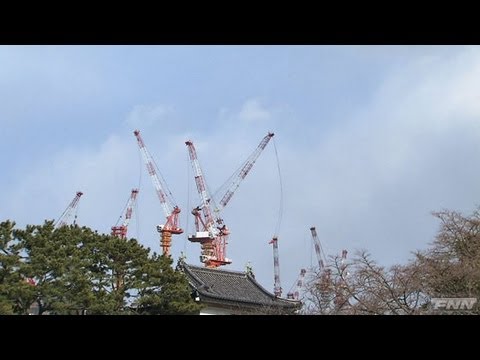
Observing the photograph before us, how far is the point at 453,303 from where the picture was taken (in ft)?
30.7

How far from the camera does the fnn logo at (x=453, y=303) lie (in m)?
9.04

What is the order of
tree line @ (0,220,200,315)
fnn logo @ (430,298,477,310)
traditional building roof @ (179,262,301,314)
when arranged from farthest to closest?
traditional building roof @ (179,262,301,314), tree line @ (0,220,200,315), fnn logo @ (430,298,477,310)

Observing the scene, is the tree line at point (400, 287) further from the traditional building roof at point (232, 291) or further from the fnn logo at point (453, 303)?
the traditional building roof at point (232, 291)

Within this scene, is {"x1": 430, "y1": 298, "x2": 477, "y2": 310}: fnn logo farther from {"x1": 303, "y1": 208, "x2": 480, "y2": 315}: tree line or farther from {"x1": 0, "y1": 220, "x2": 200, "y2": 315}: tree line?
{"x1": 0, "y1": 220, "x2": 200, "y2": 315}: tree line

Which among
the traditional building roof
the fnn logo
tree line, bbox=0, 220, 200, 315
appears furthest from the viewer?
the traditional building roof

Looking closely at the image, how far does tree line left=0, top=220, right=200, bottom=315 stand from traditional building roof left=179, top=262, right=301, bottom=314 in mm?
1507

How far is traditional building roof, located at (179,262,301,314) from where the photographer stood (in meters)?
16.4

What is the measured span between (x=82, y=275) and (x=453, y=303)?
743 cm

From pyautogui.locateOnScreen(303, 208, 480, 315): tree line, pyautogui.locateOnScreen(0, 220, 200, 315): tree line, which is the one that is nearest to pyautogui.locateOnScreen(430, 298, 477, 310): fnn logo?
pyautogui.locateOnScreen(303, 208, 480, 315): tree line

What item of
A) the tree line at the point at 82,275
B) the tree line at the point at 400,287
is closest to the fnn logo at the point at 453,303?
the tree line at the point at 400,287

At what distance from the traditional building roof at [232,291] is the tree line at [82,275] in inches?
59.3
